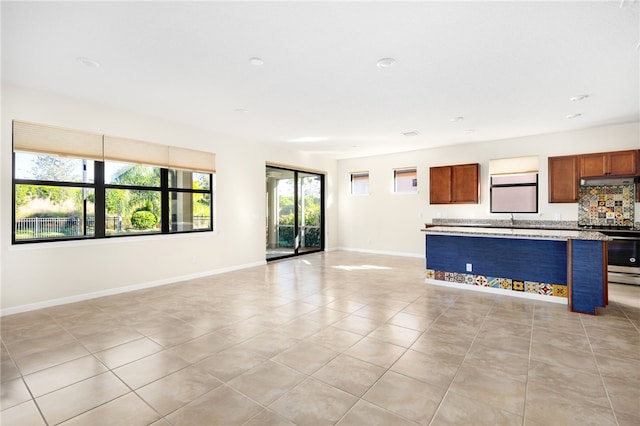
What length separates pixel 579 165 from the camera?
5668 mm

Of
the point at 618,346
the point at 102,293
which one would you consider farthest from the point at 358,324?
the point at 102,293

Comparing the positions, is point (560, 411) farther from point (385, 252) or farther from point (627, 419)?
point (385, 252)

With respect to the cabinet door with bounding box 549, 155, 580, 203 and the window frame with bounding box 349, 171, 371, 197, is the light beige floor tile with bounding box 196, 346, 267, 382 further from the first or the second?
the window frame with bounding box 349, 171, 371, 197

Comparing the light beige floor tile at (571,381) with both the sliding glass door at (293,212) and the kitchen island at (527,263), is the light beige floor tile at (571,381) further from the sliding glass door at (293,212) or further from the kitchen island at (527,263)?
the sliding glass door at (293,212)

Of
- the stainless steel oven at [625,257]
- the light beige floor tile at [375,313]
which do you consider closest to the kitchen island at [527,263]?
the stainless steel oven at [625,257]

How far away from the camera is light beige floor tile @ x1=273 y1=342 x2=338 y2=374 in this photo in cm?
243

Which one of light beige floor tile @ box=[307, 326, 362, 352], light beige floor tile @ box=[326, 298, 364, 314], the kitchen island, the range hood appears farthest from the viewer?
the range hood

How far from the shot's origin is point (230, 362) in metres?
2.50

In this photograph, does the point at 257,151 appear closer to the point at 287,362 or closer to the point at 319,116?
the point at 319,116

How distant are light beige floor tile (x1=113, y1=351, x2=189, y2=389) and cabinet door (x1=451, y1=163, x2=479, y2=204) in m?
6.30

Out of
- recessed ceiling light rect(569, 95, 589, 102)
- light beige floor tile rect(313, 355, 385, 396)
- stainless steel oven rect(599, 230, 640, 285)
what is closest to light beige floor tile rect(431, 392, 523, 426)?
light beige floor tile rect(313, 355, 385, 396)

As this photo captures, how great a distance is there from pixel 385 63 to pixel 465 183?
4605mm

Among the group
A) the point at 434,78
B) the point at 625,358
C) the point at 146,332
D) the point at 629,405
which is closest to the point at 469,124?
the point at 434,78

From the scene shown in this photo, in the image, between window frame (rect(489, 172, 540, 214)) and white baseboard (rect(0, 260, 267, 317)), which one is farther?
window frame (rect(489, 172, 540, 214))
